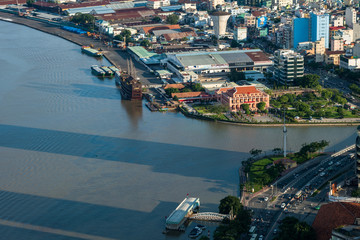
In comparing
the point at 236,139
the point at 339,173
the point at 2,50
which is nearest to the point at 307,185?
the point at 339,173

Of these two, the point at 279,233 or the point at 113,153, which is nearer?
the point at 279,233

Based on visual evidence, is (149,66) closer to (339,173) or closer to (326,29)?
(326,29)

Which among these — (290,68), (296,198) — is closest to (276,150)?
(296,198)

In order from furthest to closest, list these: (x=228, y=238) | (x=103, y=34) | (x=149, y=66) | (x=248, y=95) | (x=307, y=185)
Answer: (x=103, y=34), (x=149, y=66), (x=248, y=95), (x=307, y=185), (x=228, y=238)

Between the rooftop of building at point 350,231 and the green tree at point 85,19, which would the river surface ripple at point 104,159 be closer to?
the rooftop of building at point 350,231

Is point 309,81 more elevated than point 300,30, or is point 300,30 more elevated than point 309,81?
point 300,30

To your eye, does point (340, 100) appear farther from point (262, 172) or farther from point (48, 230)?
point (48, 230)

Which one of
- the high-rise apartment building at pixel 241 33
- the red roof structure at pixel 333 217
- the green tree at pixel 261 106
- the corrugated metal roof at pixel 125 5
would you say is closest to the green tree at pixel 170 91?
the green tree at pixel 261 106
